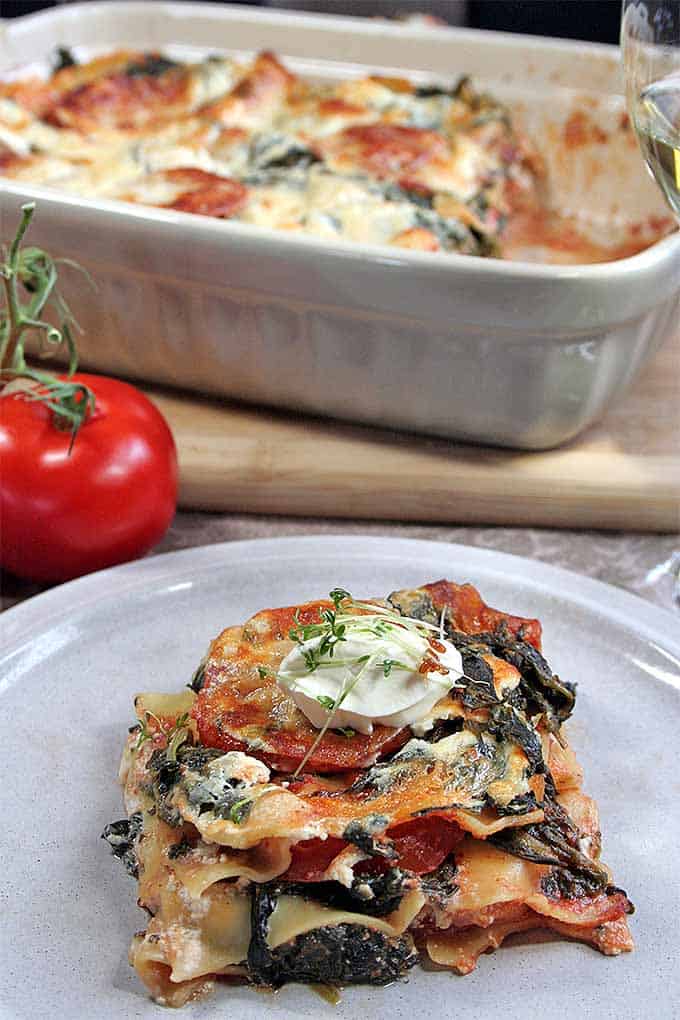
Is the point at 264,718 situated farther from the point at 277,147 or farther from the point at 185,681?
the point at 277,147

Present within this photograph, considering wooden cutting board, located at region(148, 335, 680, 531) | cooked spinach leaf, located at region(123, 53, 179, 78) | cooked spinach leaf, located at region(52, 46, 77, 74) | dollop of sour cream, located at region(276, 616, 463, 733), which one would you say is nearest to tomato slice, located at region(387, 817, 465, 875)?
dollop of sour cream, located at region(276, 616, 463, 733)

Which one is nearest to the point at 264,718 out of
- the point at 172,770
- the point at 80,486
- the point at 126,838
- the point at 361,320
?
the point at 172,770

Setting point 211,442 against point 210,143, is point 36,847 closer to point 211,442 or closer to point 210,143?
point 211,442

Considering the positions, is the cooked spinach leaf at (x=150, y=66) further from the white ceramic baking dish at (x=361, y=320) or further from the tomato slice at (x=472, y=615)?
the tomato slice at (x=472, y=615)

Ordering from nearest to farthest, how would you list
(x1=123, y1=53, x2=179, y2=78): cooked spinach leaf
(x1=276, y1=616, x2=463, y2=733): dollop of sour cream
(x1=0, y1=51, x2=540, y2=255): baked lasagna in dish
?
(x1=276, y1=616, x2=463, y2=733): dollop of sour cream < (x1=0, y1=51, x2=540, y2=255): baked lasagna in dish < (x1=123, y1=53, x2=179, y2=78): cooked spinach leaf

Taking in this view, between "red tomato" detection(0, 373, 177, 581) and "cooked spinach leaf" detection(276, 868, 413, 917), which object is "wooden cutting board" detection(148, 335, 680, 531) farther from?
"cooked spinach leaf" detection(276, 868, 413, 917)

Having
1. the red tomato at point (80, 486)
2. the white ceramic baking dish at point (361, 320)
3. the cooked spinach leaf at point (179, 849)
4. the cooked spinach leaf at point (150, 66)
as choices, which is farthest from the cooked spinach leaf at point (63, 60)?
the cooked spinach leaf at point (179, 849)
